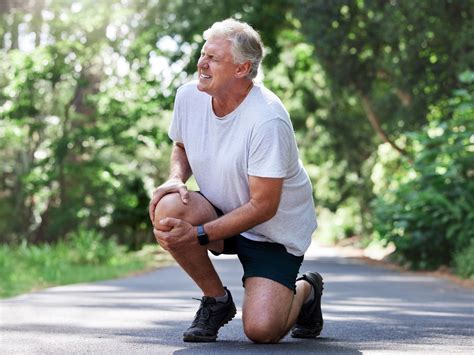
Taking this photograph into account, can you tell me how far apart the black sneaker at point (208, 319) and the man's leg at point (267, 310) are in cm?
23

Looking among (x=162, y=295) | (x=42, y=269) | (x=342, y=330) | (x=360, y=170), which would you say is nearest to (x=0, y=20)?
(x=42, y=269)

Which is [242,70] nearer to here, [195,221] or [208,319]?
[195,221]

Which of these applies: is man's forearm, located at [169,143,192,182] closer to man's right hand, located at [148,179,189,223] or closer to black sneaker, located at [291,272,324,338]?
man's right hand, located at [148,179,189,223]

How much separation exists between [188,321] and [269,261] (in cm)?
163

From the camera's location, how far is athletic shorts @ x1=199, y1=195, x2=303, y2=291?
605 cm

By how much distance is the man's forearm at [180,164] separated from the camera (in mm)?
6375

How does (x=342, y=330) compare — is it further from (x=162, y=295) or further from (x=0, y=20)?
(x=0, y=20)

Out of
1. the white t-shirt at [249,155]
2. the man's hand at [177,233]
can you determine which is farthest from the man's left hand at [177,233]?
the white t-shirt at [249,155]

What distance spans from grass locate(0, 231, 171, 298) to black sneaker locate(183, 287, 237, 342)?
5.13 m

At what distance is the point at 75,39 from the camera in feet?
80.2

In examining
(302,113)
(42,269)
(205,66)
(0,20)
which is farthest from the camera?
(302,113)

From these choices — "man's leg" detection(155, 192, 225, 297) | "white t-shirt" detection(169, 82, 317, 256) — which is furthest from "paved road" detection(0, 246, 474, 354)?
"white t-shirt" detection(169, 82, 317, 256)

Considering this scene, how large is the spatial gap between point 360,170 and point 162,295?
27.1 m

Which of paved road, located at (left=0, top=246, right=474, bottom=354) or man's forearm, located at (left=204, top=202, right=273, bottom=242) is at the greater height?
man's forearm, located at (left=204, top=202, right=273, bottom=242)
